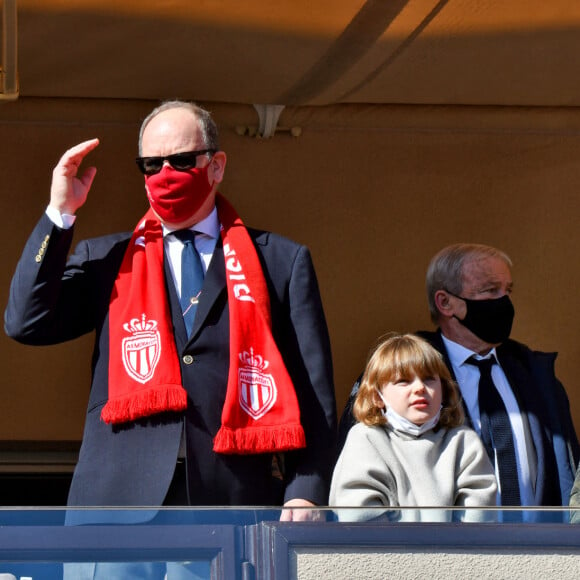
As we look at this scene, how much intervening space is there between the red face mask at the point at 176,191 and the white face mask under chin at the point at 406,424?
0.73 meters

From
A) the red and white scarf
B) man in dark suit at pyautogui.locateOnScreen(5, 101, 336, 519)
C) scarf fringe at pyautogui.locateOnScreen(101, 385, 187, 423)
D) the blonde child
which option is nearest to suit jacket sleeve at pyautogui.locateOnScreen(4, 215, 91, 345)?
man in dark suit at pyautogui.locateOnScreen(5, 101, 336, 519)

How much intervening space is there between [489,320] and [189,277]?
1084mm

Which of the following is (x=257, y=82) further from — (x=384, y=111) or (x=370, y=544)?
(x=370, y=544)

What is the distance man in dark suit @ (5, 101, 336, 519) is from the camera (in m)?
3.17

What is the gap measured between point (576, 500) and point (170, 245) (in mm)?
1234

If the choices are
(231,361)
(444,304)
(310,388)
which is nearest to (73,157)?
(231,361)

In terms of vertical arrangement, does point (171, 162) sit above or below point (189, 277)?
above

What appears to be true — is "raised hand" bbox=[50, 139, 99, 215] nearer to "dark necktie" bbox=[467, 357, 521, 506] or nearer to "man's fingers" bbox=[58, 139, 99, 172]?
"man's fingers" bbox=[58, 139, 99, 172]

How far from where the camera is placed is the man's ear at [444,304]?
4.09 metres

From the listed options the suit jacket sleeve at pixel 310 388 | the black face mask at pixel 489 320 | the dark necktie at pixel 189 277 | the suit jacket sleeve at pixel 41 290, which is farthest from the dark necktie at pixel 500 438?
the suit jacket sleeve at pixel 41 290

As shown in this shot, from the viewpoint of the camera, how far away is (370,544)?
262cm

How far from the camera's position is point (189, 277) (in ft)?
11.1

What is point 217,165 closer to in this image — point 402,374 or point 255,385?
point 255,385

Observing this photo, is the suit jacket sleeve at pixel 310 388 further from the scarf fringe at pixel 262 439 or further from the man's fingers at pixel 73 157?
the man's fingers at pixel 73 157
